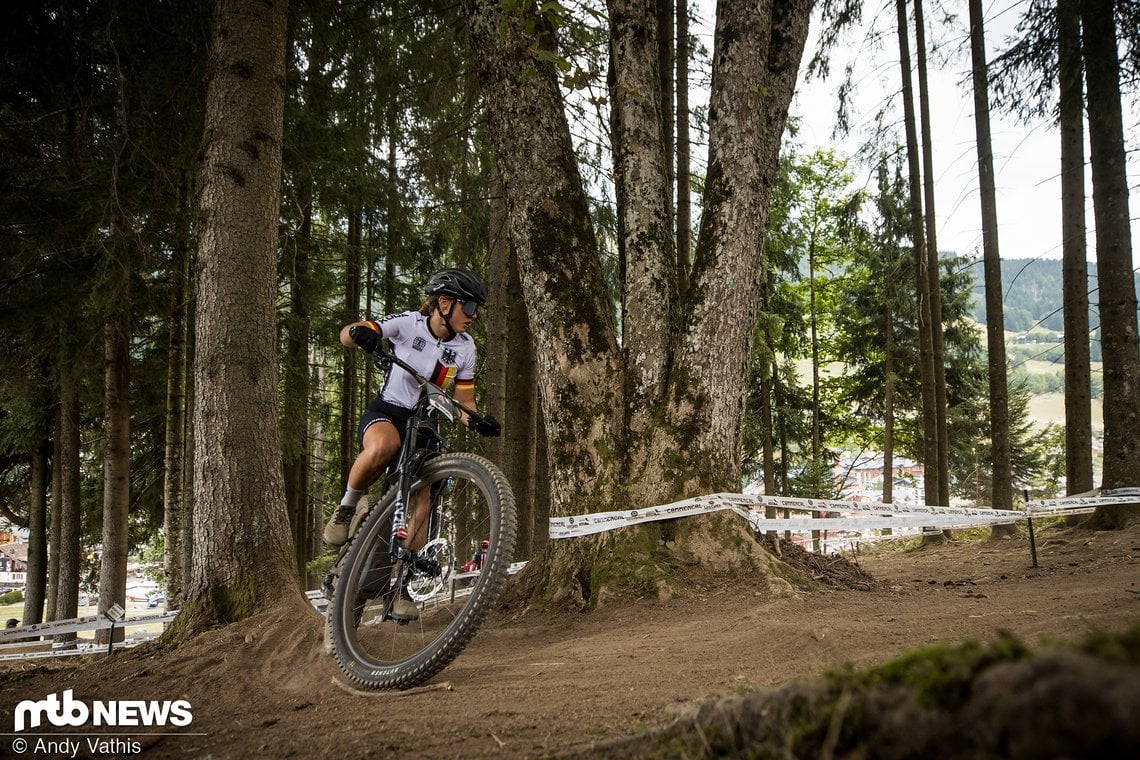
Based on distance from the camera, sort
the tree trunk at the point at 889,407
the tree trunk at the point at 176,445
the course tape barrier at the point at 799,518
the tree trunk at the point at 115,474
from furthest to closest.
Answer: the tree trunk at the point at 889,407 → the tree trunk at the point at 115,474 → the tree trunk at the point at 176,445 → the course tape barrier at the point at 799,518

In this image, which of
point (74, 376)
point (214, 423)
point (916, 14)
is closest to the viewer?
point (214, 423)

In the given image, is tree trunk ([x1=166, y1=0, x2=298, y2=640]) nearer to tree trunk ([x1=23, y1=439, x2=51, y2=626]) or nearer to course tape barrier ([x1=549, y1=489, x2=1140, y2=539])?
course tape barrier ([x1=549, y1=489, x2=1140, y2=539])

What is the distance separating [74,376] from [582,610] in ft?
33.3

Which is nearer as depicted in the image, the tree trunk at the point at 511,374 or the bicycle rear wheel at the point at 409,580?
the bicycle rear wheel at the point at 409,580

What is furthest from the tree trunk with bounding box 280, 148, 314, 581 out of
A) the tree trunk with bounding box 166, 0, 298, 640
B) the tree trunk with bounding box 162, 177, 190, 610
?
the tree trunk with bounding box 166, 0, 298, 640

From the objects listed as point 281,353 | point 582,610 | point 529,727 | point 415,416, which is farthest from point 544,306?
point 281,353

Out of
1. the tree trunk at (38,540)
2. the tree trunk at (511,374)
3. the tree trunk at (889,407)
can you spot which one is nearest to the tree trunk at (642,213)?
the tree trunk at (511,374)

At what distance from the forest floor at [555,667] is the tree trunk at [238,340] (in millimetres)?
461

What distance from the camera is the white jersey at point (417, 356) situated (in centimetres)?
449

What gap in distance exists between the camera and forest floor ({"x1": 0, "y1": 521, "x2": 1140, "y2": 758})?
282cm

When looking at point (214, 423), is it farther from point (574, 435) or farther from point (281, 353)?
point (281, 353)

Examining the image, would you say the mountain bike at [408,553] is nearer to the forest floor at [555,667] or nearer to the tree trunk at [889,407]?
the forest floor at [555,667]

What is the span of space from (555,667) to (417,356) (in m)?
2.11

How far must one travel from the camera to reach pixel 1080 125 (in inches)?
390
